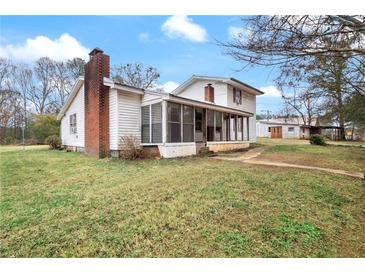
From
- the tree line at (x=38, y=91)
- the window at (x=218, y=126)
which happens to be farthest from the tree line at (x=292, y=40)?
the tree line at (x=38, y=91)

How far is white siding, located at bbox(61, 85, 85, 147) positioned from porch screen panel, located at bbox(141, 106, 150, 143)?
13.1 feet

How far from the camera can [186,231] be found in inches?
119

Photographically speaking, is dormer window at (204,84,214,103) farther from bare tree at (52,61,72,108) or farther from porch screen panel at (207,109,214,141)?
bare tree at (52,61,72,108)

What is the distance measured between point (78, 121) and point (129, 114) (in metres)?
4.86

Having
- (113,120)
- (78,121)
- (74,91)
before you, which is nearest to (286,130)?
(78,121)

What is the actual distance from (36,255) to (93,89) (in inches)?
367

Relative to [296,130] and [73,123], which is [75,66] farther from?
[296,130]

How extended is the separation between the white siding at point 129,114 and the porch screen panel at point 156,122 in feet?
2.90

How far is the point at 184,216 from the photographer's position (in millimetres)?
3447

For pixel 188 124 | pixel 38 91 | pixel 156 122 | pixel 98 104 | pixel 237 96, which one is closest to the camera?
pixel 156 122

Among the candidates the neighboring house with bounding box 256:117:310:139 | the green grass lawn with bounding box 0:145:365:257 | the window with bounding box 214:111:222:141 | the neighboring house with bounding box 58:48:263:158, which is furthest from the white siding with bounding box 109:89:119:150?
the neighboring house with bounding box 256:117:310:139

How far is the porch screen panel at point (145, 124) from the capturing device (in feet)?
34.1
